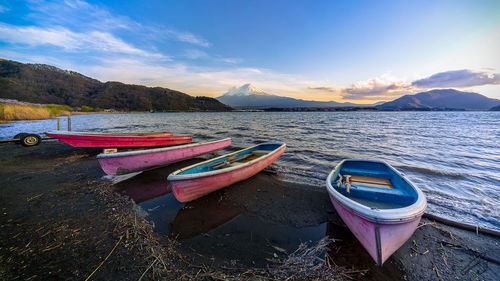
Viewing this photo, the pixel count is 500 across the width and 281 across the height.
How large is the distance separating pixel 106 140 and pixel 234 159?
8.37 m

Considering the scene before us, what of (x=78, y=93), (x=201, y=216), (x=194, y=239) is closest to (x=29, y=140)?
(x=201, y=216)

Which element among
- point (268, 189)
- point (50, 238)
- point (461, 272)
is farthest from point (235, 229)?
point (461, 272)

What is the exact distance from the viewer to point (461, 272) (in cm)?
321

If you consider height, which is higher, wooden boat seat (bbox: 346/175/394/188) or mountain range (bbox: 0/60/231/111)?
mountain range (bbox: 0/60/231/111)

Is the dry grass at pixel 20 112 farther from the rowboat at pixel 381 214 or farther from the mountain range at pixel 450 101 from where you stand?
the mountain range at pixel 450 101

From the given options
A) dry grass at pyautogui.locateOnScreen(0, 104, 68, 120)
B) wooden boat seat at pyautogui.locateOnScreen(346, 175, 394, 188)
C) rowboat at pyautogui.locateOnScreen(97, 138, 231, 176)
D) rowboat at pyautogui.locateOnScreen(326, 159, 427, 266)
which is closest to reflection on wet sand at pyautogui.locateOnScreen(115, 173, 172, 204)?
rowboat at pyautogui.locateOnScreen(97, 138, 231, 176)

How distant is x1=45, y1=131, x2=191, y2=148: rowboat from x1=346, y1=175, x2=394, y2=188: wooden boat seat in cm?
1191

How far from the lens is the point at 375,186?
5.00 meters

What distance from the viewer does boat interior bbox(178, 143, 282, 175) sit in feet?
20.7

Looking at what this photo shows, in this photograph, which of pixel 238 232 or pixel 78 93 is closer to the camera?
pixel 238 232

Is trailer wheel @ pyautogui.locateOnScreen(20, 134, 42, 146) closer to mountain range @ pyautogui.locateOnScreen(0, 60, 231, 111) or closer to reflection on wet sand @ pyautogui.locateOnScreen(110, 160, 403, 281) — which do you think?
reflection on wet sand @ pyautogui.locateOnScreen(110, 160, 403, 281)

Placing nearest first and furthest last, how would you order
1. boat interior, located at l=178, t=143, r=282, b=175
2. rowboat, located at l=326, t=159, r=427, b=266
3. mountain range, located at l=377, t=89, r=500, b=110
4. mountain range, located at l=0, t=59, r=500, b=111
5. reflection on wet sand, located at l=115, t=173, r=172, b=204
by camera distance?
rowboat, located at l=326, t=159, r=427, b=266, reflection on wet sand, located at l=115, t=173, r=172, b=204, boat interior, located at l=178, t=143, r=282, b=175, mountain range, located at l=0, t=59, r=500, b=111, mountain range, located at l=377, t=89, r=500, b=110

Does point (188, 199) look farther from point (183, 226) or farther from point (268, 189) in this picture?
point (268, 189)

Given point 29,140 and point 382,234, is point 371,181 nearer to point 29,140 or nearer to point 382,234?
point 382,234
